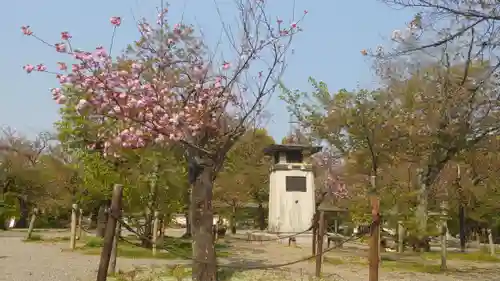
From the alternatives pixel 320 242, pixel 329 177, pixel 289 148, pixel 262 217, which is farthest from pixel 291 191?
pixel 262 217

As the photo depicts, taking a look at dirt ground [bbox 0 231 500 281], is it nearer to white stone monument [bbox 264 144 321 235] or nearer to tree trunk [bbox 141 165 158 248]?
tree trunk [bbox 141 165 158 248]

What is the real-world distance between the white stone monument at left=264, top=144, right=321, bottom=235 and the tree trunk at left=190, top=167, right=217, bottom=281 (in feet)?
48.1

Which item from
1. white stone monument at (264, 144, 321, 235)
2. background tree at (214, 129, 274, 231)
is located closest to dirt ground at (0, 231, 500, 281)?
white stone monument at (264, 144, 321, 235)

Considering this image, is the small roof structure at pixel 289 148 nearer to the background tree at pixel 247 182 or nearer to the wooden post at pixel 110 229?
the background tree at pixel 247 182

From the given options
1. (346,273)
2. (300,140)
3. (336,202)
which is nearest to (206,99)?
(346,273)

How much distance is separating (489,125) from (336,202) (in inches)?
598

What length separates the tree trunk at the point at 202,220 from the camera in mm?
8320

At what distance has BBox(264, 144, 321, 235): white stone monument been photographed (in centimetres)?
2295

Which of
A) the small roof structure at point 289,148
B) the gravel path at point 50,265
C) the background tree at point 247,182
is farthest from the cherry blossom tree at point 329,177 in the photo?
the gravel path at point 50,265

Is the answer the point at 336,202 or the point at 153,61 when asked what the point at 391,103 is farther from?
the point at 336,202

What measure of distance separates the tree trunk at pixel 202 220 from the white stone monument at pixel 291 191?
14.7 metres

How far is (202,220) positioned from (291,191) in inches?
598

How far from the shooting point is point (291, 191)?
23.3 m

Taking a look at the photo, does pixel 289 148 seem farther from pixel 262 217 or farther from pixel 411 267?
pixel 262 217
